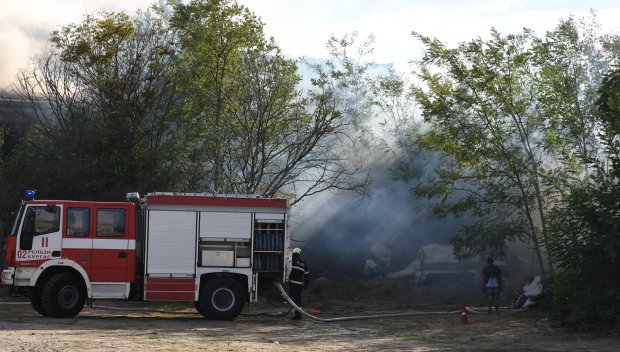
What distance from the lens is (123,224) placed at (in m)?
17.7

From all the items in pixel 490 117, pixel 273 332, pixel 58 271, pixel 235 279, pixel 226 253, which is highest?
pixel 490 117

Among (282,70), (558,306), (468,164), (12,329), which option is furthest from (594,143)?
(12,329)

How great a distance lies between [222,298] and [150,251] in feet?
6.32

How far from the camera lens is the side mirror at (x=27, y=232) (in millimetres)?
17156

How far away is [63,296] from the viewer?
17.4m

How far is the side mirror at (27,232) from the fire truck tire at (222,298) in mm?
3753

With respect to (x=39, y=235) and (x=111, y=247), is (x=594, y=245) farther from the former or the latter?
(x=39, y=235)

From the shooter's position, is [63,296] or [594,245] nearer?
[594,245]

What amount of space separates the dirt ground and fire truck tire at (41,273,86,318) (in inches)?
10.5

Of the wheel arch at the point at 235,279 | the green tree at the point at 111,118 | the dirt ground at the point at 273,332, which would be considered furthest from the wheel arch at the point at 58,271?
the green tree at the point at 111,118

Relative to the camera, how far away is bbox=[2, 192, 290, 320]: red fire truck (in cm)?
1730

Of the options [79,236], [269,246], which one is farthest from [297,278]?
[79,236]

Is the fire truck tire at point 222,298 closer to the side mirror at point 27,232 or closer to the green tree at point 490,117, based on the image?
the side mirror at point 27,232

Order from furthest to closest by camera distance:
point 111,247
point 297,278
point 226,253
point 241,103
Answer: point 241,103 → point 297,278 → point 226,253 → point 111,247
